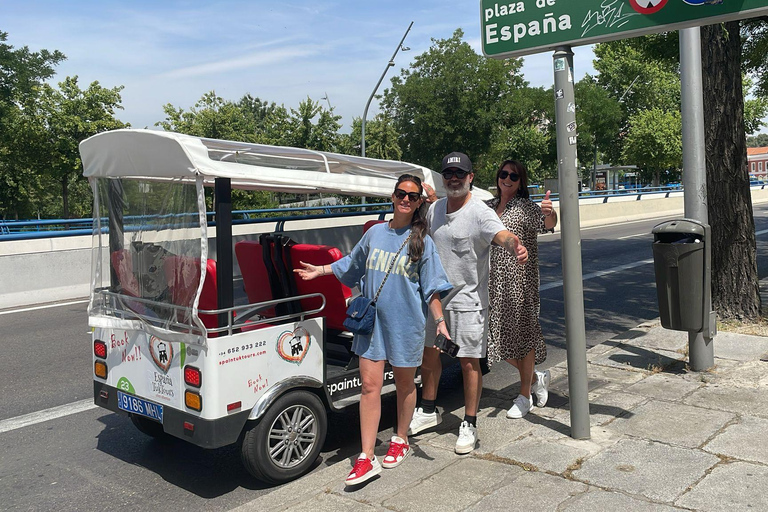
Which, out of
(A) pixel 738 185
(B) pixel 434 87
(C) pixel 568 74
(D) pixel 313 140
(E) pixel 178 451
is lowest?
(E) pixel 178 451

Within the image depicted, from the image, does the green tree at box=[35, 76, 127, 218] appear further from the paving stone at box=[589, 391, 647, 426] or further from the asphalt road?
the paving stone at box=[589, 391, 647, 426]

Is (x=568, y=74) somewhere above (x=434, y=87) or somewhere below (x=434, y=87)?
below

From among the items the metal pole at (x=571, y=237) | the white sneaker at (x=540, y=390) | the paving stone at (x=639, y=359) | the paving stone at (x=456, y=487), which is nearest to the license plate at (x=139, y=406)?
the paving stone at (x=456, y=487)

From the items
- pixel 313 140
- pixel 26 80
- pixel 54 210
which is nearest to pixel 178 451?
pixel 313 140

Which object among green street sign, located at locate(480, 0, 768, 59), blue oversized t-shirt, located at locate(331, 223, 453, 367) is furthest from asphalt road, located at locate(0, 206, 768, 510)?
green street sign, located at locate(480, 0, 768, 59)

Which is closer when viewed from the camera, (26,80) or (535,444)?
(535,444)

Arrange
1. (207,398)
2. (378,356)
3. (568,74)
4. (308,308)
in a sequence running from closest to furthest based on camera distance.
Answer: (207,398)
(378,356)
(568,74)
(308,308)

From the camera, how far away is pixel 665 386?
557 cm

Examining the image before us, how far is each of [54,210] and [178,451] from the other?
66051 millimetres

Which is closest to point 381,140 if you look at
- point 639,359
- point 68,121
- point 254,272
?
point 68,121

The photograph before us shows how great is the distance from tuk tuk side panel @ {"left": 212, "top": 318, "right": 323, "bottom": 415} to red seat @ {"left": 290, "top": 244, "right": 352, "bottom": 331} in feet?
1.01

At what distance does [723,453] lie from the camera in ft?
13.5

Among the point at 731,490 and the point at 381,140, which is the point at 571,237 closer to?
the point at 731,490

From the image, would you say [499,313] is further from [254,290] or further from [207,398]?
[207,398]
